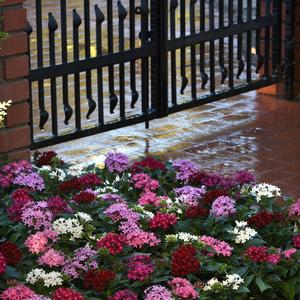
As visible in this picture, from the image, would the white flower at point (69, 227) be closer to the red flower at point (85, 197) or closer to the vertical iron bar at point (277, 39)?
the red flower at point (85, 197)

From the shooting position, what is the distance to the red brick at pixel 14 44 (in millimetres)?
6012

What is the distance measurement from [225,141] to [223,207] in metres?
3.42

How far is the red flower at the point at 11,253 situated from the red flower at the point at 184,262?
1.89 feet

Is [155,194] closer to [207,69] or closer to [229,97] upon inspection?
[229,97]

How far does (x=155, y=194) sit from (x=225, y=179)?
355mm

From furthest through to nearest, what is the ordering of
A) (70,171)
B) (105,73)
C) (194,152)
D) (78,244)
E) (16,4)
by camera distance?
1. (105,73)
2. (194,152)
3. (16,4)
4. (70,171)
5. (78,244)

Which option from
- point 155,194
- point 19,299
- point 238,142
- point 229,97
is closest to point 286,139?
point 238,142

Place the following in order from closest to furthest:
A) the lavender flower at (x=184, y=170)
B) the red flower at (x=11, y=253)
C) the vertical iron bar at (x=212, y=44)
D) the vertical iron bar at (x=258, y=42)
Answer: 1. the red flower at (x=11, y=253)
2. the lavender flower at (x=184, y=170)
3. the vertical iron bar at (x=212, y=44)
4. the vertical iron bar at (x=258, y=42)

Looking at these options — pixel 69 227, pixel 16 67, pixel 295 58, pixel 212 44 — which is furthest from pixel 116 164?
pixel 295 58

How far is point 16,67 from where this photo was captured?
6.10 metres

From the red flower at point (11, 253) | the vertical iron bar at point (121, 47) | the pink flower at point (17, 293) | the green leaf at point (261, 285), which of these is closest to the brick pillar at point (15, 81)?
the vertical iron bar at point (121, 47)

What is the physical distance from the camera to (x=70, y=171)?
17.2 feet

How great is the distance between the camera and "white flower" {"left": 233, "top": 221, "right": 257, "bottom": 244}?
14.0 ft

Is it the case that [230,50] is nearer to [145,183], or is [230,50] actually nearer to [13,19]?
[13,19]
